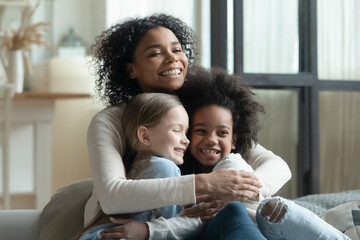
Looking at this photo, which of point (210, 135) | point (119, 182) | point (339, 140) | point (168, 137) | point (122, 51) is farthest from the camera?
point (339, 140)

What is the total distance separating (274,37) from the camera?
3336mm

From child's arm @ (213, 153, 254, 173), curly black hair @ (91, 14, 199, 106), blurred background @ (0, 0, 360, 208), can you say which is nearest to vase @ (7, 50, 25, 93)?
blurred background @ (0, 0, 360, 208)

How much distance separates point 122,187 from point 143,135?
0.19 m

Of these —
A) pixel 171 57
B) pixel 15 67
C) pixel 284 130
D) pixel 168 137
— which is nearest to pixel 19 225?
pixel 168 137

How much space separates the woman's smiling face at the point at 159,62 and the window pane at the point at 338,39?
1.80 metres

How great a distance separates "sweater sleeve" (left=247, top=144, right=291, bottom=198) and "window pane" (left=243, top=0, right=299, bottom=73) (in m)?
1.46

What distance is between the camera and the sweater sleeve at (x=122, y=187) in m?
1.38

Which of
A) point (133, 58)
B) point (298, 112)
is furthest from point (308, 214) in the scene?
point (298, 112)

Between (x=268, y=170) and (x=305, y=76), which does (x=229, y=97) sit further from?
(x=305, y=76)

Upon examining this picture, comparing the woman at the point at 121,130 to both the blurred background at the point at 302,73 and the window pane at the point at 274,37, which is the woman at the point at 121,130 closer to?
the blurred background at the point at 302,73

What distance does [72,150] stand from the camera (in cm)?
532

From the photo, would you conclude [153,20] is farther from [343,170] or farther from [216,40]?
[343,170]

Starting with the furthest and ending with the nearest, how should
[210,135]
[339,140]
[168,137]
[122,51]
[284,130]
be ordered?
[339,140]
[284,130]
[122,51]
[210,135]
[168,137]

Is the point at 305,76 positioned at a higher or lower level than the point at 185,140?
higher
